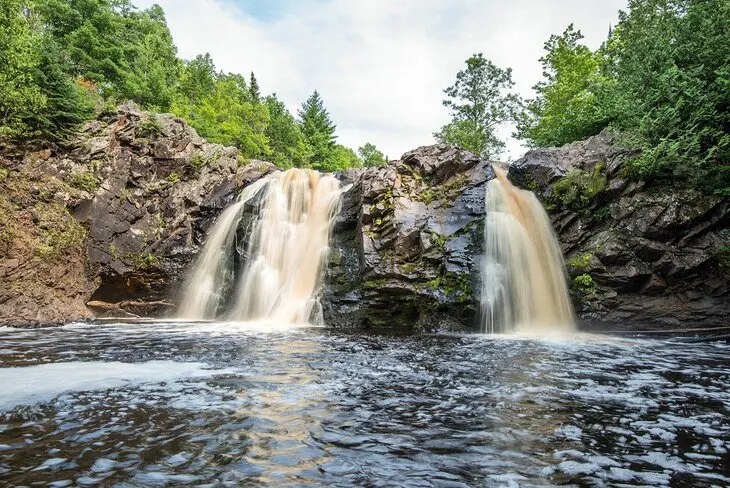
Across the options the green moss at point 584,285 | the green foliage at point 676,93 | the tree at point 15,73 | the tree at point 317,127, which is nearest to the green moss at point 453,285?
the green moss at point 584,285

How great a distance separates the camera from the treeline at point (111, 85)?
14461 mm

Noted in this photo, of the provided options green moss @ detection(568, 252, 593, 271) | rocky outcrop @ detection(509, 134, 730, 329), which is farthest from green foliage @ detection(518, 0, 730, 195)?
green moss @ detection(568, 252, 593, 271)

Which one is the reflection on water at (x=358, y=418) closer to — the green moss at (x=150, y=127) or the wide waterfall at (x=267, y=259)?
the wide waterfall at (x=267, y=259)

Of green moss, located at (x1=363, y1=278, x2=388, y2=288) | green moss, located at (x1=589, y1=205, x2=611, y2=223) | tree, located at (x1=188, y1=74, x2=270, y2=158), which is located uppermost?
tree, located at (x1=188, y1=74, x2=270, y2=158)

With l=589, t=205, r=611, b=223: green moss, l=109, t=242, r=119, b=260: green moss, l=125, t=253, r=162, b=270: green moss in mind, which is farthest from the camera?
l=125, t=253, r=162, b=270: green moss

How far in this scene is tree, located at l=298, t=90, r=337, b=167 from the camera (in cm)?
4266

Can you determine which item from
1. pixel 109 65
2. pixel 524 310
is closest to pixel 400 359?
pixel 524 310

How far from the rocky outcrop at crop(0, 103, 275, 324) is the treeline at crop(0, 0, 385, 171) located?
136 cm

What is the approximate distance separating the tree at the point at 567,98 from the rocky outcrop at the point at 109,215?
13469mm

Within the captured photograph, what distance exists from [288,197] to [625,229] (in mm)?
11667

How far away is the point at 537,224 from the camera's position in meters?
13.5

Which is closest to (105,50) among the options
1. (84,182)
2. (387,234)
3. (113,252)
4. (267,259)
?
(84,182)

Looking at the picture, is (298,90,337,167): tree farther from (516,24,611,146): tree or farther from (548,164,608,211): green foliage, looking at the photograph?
(548,164,608,211): green foliage

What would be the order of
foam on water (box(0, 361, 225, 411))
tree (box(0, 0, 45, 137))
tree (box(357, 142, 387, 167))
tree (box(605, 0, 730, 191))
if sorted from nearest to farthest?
1. foam on water (box(0, 361, 225, 411))
2. tree (box(605, 0, 730, 191))
3. tree (box(0, 0, 45, 137))
4. tree (box(357, 142, 387, 167))
